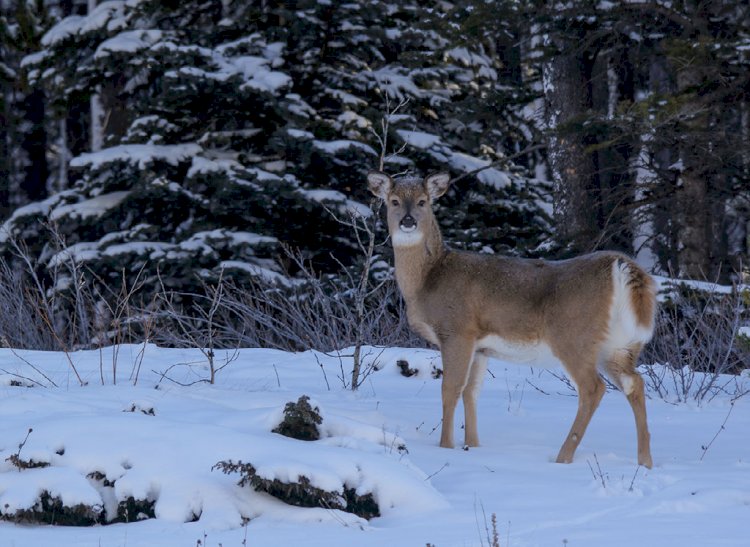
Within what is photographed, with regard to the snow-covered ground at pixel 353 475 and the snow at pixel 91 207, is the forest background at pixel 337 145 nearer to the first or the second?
the snow at pixel 91 207

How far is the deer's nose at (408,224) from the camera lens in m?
7.97

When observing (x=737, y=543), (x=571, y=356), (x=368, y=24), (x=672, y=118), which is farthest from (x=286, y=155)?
(x=737, y=543)

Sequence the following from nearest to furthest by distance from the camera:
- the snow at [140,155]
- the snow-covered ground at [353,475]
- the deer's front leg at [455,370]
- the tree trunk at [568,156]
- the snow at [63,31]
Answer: the snow-covered ground at [353,475], the deer's front leg at [455,370], the tree trunk at [568,156], the snow at [140,155], the snow at [63,31]

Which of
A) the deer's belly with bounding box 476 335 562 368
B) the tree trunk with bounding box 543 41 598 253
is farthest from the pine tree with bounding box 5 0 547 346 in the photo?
the deer's belly with bounding box 476 335 562 368

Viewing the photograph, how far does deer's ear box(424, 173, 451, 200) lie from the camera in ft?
27.3

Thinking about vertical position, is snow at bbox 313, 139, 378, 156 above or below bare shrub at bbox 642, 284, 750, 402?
above

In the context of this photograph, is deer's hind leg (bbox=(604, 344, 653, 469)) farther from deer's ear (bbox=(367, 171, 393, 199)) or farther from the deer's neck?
deer's ear (bbox=(367, 171, 393, 199))

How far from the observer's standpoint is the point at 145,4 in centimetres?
1788

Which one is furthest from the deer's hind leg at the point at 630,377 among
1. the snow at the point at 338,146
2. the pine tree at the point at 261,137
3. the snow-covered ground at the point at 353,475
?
the snow at the point at 338,146

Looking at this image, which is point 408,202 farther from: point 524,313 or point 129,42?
point 129,42

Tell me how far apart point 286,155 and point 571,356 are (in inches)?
419

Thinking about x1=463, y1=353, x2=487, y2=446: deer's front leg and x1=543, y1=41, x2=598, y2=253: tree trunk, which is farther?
x1=543, y1=41, x2=598, y2=253: tree trunk

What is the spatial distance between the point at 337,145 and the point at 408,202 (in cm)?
806

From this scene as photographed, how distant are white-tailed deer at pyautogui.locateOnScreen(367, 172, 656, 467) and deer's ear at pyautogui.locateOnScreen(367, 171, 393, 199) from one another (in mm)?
130
